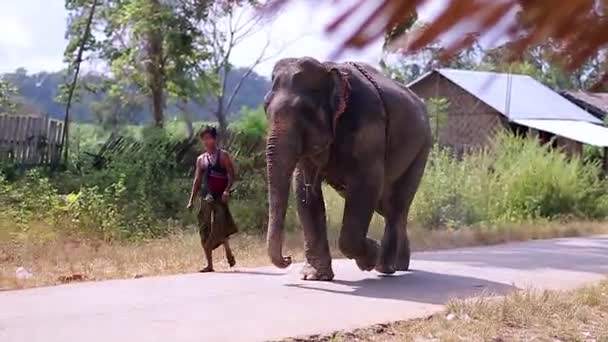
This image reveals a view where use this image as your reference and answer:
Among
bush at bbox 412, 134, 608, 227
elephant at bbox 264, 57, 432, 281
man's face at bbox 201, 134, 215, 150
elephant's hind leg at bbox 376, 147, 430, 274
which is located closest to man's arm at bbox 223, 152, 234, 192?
man's face at bbox 201, 134, 215, 150

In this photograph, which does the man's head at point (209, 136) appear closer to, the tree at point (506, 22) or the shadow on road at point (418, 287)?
the shadow on road at point (418, 287)

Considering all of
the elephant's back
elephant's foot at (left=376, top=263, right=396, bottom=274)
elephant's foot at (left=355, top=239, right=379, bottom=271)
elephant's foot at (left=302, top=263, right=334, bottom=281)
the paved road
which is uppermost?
the elephant's back

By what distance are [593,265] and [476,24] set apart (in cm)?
972

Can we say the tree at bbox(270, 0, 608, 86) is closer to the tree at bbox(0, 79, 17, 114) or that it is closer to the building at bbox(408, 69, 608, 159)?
the building at bbox(408, 69, 608, 159)

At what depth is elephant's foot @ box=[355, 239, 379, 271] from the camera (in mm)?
8484

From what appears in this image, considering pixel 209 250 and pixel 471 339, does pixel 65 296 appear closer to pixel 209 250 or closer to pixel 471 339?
pixel 209 250

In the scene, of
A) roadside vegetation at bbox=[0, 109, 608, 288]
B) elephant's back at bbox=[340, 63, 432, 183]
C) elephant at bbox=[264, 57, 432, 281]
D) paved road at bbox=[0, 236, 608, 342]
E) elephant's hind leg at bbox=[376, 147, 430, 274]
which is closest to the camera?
paved road at bbox=[0, 236, 608, 342]

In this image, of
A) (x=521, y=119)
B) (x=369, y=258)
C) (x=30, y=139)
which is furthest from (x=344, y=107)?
(x=521, y=119)

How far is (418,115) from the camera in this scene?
362 inches

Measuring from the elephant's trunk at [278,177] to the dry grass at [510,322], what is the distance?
5.15 feet

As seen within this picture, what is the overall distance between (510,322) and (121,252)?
217 inches

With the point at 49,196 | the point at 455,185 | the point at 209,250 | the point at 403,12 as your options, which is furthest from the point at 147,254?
the point at 403,12

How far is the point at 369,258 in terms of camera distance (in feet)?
28.0

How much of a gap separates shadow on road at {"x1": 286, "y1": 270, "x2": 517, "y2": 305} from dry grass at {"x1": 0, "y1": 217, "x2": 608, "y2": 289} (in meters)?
1.92
